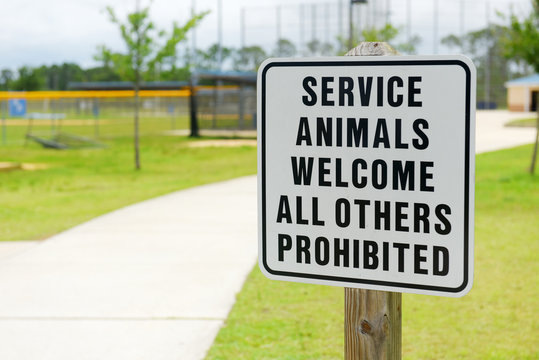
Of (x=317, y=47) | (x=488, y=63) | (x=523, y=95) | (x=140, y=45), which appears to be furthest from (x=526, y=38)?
(x=488, y=63)

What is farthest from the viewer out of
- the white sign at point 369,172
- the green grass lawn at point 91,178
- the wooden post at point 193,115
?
the wooden post at point 193,115

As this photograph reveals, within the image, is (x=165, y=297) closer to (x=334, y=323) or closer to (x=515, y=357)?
(x=334, y=323)

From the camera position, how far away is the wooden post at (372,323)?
6.75 feet

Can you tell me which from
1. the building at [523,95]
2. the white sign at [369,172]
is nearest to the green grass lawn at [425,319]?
the white sign at [369,172]

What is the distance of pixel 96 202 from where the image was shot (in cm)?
1123

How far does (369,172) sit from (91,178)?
14.0 metres

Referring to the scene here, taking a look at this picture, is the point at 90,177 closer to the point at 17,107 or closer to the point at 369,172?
the point at 17,107

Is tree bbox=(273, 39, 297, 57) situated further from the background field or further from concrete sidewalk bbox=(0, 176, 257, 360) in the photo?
concrete sidewalk bbox=(0, 176, 257, 360)

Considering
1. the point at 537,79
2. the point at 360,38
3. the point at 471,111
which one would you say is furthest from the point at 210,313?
the point at 537,79

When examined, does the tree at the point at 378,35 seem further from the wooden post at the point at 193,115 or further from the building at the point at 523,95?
the building at the point at 523,95

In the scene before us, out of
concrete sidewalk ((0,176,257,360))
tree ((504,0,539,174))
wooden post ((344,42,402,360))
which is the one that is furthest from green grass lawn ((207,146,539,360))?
tree ((504,0,539,174))

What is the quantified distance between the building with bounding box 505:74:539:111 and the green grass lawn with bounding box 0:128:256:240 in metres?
37.4

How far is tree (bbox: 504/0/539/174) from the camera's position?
13.1m

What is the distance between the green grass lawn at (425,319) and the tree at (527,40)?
6.94 m
